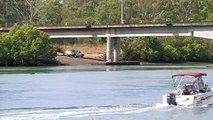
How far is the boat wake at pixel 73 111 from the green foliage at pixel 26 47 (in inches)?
3245

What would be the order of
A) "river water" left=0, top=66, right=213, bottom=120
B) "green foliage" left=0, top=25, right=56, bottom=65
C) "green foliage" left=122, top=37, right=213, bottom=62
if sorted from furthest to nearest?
"green foliage" left=122, top=37, right=213, bottom=62, "green foliage" left=0, top=25, right=56, bottom=65, "river water" left=0, top=66, right=213, bottom=120

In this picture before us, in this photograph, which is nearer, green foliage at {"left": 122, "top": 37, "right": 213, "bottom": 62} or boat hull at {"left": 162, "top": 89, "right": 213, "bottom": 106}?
boat hull at {"left": 162, "top": 89, "right": 213, "bottom": 106}

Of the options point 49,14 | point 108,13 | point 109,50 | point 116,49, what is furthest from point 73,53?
point 49,14

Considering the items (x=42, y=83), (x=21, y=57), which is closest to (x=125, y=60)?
(x=21, y=57)

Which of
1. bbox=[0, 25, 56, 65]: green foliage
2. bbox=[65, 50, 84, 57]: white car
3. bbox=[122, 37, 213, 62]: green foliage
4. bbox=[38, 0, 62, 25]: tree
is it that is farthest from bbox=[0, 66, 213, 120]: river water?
bbox=[38, 0, 62, 25]: tree

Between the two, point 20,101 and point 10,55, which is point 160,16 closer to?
point 10,55

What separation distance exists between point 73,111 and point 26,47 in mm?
87072

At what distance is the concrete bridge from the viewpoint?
131375 millimetres

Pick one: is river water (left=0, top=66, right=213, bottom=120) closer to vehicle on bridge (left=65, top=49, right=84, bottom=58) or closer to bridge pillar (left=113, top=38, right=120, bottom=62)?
bridge pillar (left=113, top=38, right=120, bottom=62)

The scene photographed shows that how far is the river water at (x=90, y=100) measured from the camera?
48.8m

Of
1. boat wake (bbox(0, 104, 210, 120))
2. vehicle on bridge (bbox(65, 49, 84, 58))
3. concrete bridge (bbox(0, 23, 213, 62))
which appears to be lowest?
boat wake (bbox(0, 104, 210, 120))

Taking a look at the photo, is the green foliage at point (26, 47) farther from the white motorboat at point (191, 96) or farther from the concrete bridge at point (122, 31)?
the white motorboat at point (191, 96)

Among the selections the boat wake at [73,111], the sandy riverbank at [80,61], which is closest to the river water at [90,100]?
the boat wake at [73,111]

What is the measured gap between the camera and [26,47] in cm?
13650
